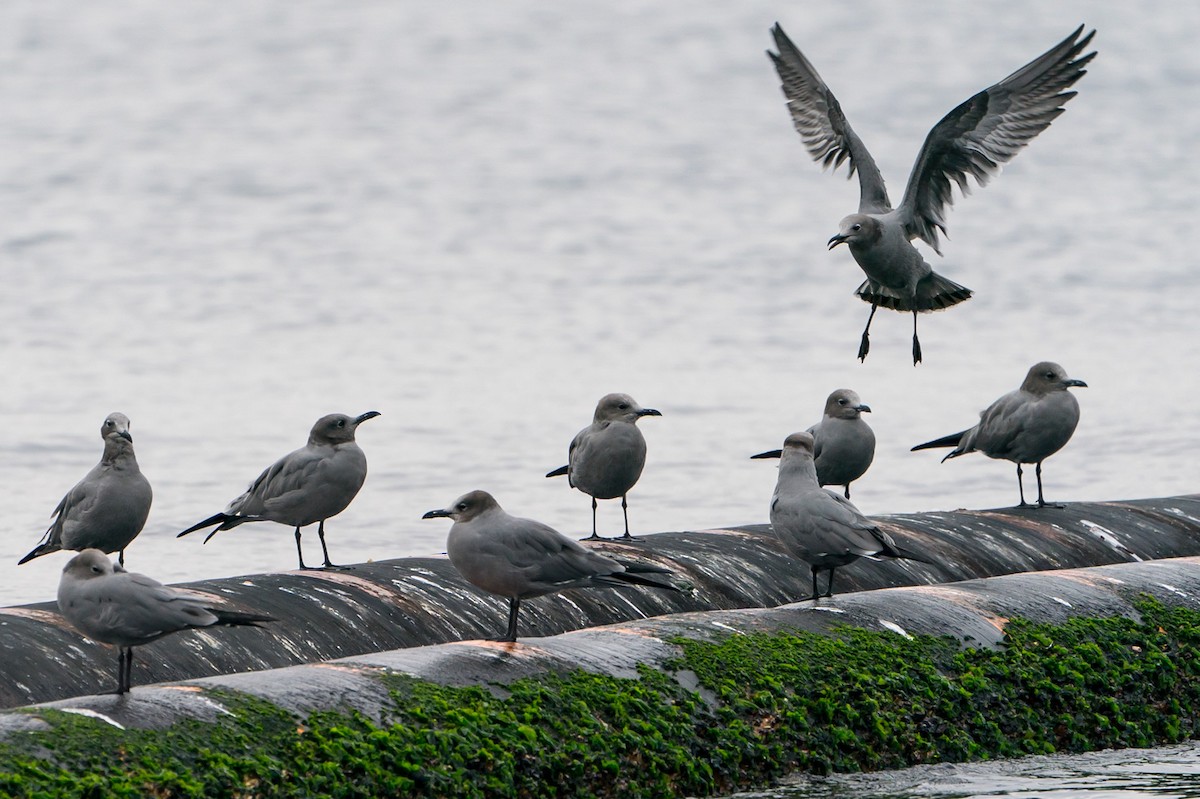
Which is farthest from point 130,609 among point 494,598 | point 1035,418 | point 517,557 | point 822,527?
point 1035,418

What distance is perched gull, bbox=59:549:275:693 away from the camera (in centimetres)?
666

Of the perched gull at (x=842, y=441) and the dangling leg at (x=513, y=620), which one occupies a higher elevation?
the perched gull at (x=842, y=441)

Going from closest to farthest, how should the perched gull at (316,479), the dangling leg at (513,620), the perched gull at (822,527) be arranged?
1. the dangling leg at (513,620)
2. the perched gull at (822,527)
3. the perched gull at (316,479)

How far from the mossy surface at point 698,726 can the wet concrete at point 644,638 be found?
0.10m

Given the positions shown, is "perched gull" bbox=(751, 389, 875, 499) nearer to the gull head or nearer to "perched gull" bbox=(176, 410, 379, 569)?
the gull head

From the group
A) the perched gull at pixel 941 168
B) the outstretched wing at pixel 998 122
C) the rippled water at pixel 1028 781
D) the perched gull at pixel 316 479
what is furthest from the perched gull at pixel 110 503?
the outstretched wing at pixel 998 122

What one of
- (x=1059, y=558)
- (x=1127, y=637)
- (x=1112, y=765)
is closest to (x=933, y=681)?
(x=1112, y=765)

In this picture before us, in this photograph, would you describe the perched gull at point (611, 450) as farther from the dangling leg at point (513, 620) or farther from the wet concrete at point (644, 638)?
the dangling leg at point (513, 620)

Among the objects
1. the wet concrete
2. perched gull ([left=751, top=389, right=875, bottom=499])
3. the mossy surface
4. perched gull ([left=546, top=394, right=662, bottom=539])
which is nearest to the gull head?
perched gull ([left=751, top=389, right=875, bottom=499])

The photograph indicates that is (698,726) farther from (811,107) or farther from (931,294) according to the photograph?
(811,107)

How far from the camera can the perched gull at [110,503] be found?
29.8 ft

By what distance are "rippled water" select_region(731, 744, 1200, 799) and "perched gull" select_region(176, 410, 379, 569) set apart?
328 centimetres

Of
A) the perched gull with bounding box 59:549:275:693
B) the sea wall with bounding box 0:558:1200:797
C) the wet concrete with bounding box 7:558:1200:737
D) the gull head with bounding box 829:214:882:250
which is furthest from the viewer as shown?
the gull head with bounding box 829:214:882:250

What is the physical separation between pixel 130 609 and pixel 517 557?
6.09 feet
